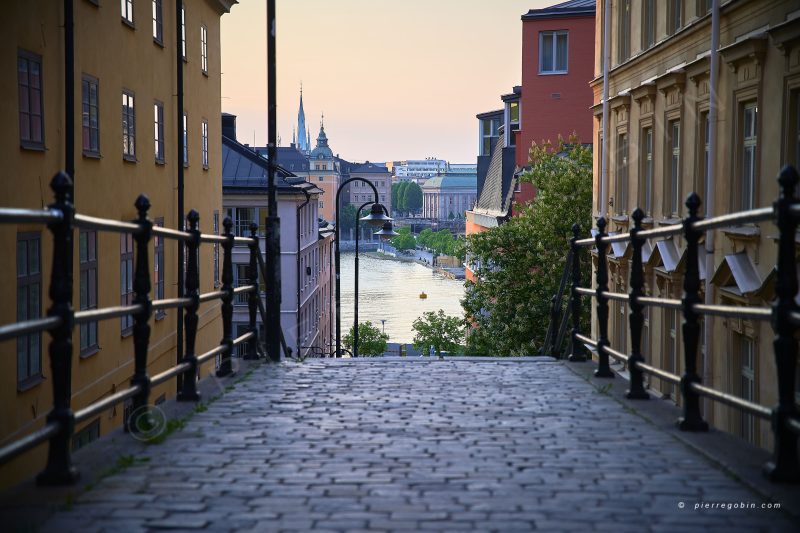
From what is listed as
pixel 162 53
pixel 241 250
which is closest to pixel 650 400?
pixel 162 53

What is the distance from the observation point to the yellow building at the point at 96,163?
14.1 m

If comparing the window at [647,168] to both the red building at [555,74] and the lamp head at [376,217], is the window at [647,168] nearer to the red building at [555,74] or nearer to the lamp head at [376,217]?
the lamp head at [376,217]

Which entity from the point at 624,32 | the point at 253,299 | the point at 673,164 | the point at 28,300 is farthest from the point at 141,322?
the point at 624,32

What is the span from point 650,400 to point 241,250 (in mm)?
43237

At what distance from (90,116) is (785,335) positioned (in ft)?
49.6

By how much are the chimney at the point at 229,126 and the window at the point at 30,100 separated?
3694cm

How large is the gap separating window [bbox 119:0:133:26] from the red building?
23.9 m

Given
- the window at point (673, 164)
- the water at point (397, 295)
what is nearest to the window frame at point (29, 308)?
the window at point (673, 164)

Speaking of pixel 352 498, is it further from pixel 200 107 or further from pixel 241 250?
pixel 241 250

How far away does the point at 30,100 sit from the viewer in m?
14.9

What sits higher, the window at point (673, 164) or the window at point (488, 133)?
the window at point (488, 133)

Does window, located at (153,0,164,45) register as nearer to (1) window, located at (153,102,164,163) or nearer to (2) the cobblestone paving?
(1) window, located at (153,102,164,163)

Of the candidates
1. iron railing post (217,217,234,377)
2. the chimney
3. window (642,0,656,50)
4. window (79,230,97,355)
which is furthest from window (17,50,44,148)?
the chimney

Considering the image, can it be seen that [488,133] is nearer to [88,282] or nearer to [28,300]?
[88,282]
